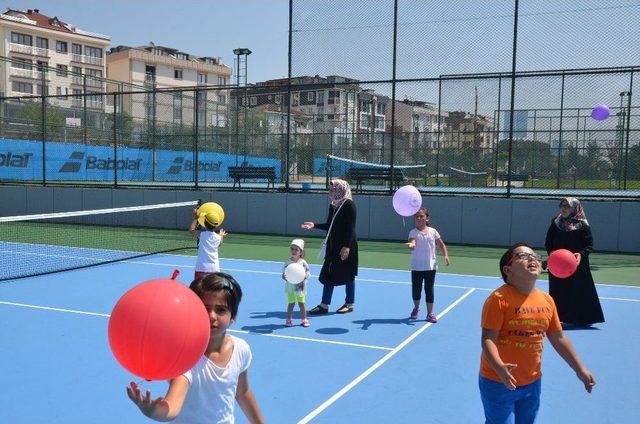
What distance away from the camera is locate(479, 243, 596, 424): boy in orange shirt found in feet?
11.4

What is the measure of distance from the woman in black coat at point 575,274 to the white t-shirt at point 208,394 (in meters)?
5.87

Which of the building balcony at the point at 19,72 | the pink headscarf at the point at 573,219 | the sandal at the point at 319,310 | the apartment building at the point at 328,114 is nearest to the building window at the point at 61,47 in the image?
the building balcony at the point at 19,72

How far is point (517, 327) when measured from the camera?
349 centimetres

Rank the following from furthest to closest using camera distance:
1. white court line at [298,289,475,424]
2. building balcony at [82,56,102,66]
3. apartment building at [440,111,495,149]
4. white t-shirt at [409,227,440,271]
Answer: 1. building balcony at [82,56,102,66]
2. apartment building at [440,111,495,149]
3. white t-shirt at [409,227,440,271]
4. white court line at [298,289,475,424]

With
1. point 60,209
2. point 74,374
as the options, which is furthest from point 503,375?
point 60,209

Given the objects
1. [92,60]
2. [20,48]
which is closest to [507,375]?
[20,48]

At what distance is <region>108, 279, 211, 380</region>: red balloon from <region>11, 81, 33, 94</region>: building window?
7304cm

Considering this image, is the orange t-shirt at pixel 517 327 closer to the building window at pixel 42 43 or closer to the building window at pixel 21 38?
the building window at pixel 21 38

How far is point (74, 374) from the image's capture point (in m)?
5.82

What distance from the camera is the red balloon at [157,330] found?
1975 mm

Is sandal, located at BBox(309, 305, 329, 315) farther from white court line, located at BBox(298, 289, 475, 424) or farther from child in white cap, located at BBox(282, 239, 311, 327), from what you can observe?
white court line, located at BBox(298, 289, 475, 424)

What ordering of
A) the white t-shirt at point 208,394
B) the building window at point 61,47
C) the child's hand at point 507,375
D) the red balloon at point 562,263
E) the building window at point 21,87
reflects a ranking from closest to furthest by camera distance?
the white t-shirt at point 208,394
the child's hand at point 507,375
the red balloon at point 562,263
the building window at point 21,87
the building window at point 61,47

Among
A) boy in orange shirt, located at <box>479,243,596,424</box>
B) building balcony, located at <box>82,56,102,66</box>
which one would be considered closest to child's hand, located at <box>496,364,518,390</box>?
boy in orange shirt, located at <box>479,243,596,424</box>

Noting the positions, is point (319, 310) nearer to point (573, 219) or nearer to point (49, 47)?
point (573, 219)
